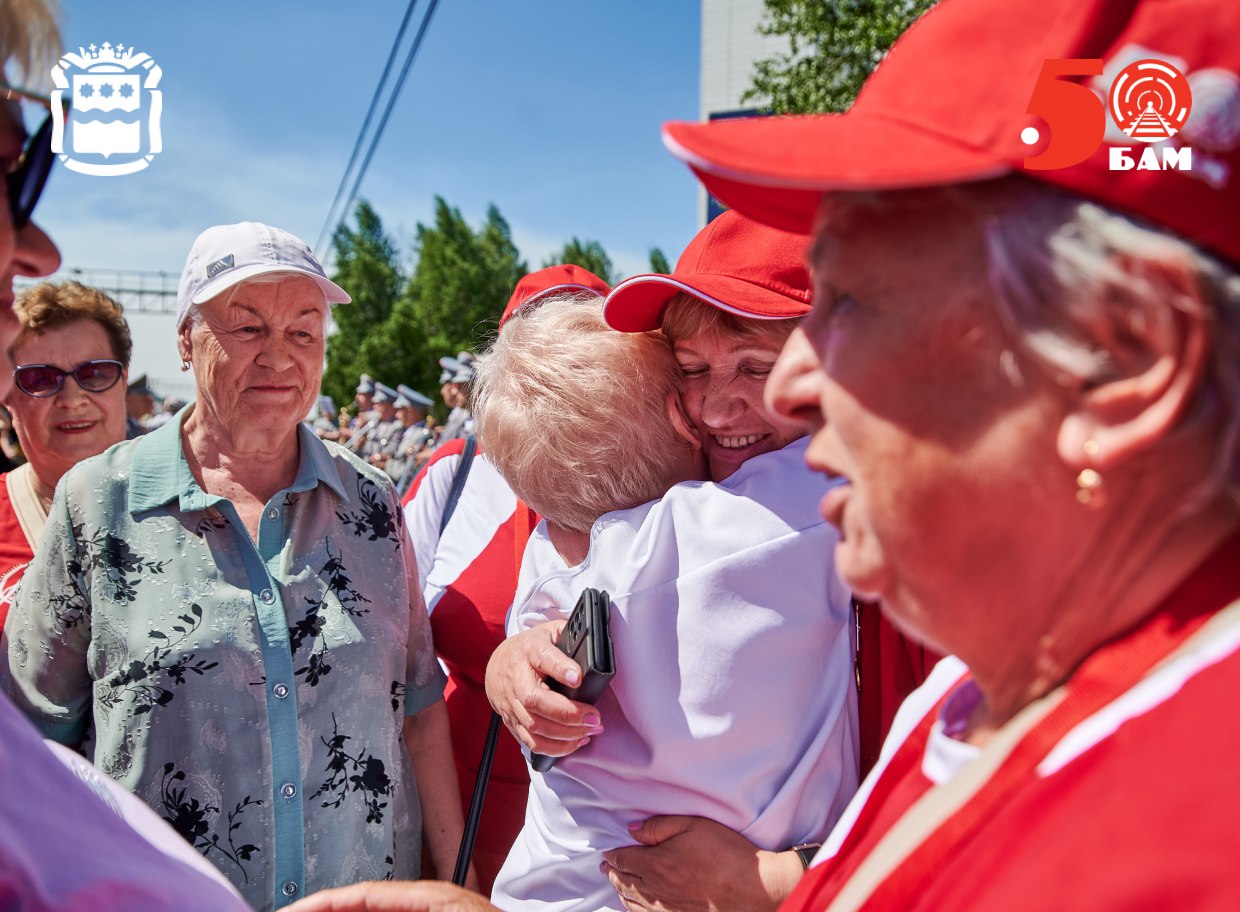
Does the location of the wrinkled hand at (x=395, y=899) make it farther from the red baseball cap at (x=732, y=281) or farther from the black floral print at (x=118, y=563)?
the red baseball cap at (x=732, y=281)

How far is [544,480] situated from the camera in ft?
6.37

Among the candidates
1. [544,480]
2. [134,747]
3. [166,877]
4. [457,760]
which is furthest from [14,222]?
[457,760]

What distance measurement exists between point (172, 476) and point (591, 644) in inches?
50.9

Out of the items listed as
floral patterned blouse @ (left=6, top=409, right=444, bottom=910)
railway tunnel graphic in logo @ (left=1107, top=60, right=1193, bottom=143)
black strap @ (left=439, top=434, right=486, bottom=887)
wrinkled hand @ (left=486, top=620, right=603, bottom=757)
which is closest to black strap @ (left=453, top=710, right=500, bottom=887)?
black strap @ (left=439, top=434, right=486, bottom=887)

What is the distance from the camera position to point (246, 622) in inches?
85.1

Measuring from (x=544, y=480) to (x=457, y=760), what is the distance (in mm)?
1219

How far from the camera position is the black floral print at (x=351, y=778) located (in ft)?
7.25

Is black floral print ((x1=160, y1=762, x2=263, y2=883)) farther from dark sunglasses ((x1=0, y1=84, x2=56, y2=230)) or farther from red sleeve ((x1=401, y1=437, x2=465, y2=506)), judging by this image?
dark sunglasses ((x1=0, y1=84, x2=56, y2=230))

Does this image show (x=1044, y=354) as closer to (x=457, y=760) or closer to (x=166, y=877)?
(x=166, y=877)

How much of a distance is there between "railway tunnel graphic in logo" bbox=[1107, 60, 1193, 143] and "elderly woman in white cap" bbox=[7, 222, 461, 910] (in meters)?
2.02

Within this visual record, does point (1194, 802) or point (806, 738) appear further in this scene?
point (806, 738)

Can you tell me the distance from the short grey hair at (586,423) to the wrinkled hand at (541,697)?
0.28 m

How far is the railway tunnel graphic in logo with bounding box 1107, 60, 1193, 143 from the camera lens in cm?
73

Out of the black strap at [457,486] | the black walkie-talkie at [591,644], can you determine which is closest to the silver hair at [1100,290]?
the black walkie-talkie at [591,644]
